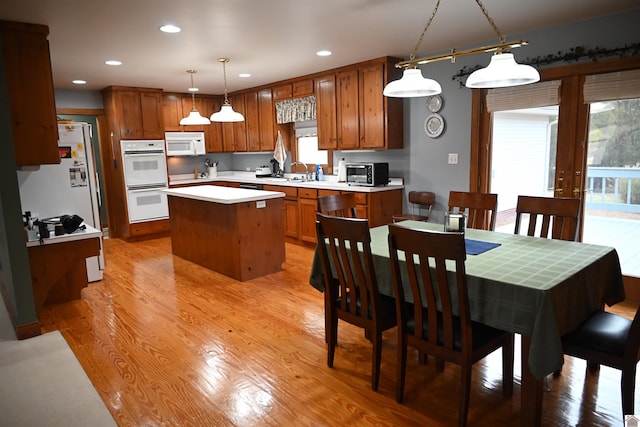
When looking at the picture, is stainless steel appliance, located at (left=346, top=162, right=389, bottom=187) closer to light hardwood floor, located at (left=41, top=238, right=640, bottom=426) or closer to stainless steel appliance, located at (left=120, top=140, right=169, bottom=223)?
light hardwood floor, located at (left=41, top=238, right=640, bottom=426)

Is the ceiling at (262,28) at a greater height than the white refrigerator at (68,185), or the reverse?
the ceiling at (262,28)

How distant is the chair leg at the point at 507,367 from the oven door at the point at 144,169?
5.89 m

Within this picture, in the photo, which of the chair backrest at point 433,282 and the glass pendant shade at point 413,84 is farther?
the glass pendant shade at point 413,84

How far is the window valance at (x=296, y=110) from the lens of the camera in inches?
239

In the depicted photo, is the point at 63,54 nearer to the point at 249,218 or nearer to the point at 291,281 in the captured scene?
the point at 249,218

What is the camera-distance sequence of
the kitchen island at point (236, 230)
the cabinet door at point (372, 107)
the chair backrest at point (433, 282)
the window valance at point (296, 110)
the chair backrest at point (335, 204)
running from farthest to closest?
the window valance at point (296, 110) < the cabinet door at point (372, 107) < the kitchen island at point (236, 230) < the chair backrest at point (335, 204) < the chair backrest at point (433, 282)

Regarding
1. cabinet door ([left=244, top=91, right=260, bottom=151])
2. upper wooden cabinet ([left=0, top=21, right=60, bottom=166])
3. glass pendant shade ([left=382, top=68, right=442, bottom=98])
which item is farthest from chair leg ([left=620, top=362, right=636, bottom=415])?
cabinet door ([left=244, top=91, right=260, bottom=151])

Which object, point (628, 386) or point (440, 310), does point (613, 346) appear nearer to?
point (628, 386)

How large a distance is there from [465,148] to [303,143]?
291 centimetres

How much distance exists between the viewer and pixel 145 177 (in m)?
6.57

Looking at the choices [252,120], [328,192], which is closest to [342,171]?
[328,192]

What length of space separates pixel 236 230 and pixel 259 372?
1952mm

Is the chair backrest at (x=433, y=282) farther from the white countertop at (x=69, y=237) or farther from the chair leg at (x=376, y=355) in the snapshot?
the white countertop at (x=69, y=237)

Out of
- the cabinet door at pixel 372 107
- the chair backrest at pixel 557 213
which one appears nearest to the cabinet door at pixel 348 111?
the cabinet door at pixel 372 107
